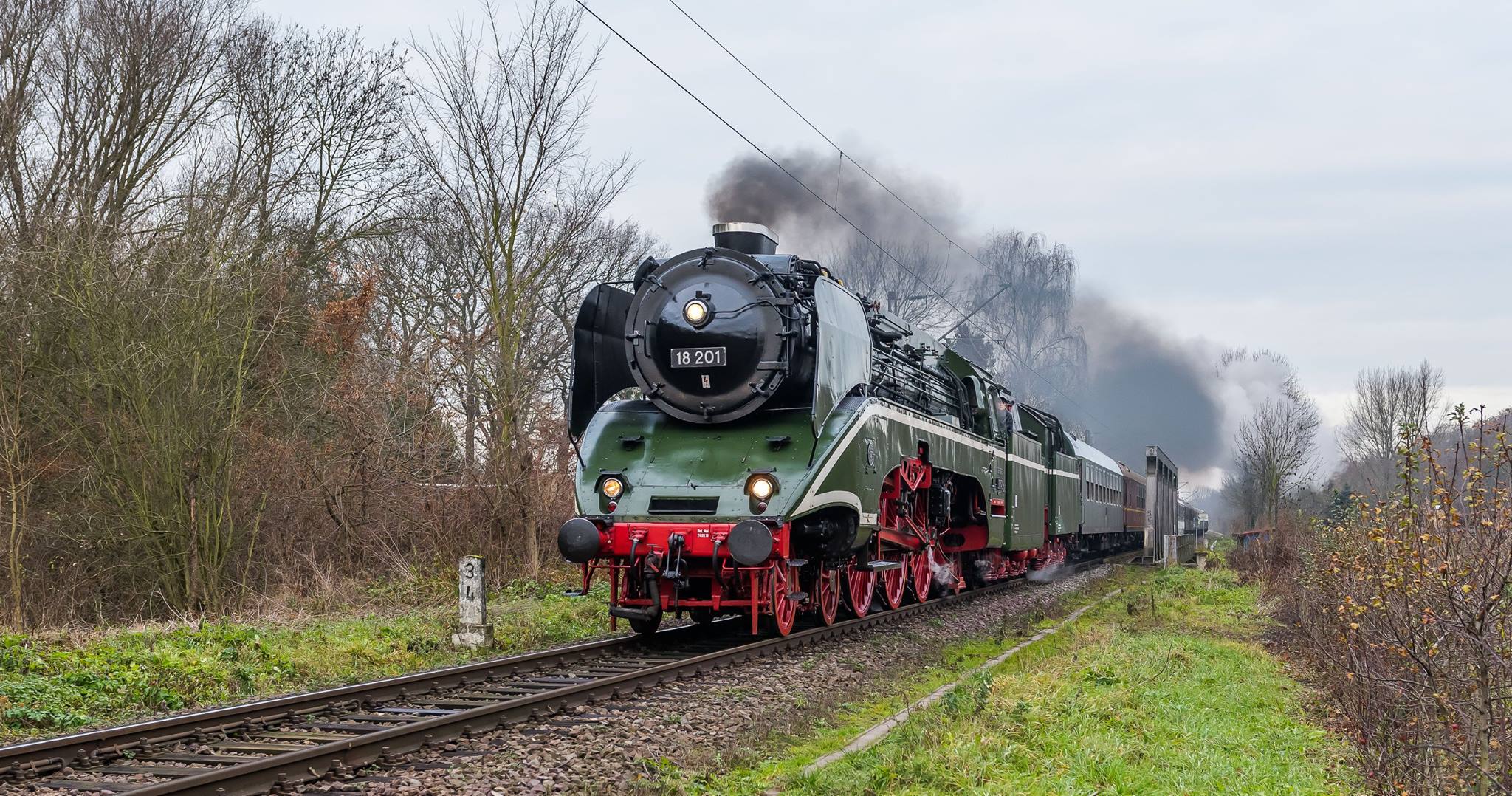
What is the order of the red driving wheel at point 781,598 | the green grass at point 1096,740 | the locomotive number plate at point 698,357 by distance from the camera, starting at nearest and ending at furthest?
1. the green grass at point 1096,740
2. the red driving wheel at point 781,598
3. the locomotive number plate at point 698,357

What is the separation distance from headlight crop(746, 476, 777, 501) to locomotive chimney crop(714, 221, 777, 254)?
2682mm

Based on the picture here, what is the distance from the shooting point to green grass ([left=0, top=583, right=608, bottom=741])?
7.67 meters

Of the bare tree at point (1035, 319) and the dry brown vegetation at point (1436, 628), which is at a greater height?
the bare tree at point (1035, 319)

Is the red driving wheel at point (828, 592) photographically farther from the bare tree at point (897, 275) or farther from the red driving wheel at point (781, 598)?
the bare tree at point (897, 275)

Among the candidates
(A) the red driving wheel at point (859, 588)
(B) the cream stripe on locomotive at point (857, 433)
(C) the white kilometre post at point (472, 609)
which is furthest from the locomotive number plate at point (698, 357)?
(A) the red driving wheel at point (859, 588)

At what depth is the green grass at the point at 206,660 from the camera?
25.2 ft

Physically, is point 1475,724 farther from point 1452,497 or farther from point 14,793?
point 14,793

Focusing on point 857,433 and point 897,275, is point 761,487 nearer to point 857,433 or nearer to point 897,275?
point 857,433

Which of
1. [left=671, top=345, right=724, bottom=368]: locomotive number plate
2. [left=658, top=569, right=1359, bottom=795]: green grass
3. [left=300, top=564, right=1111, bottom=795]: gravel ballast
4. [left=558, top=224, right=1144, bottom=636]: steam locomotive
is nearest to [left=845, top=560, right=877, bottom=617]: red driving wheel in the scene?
[left=558, top=224, right=1144, bottom=636]: steam locomotive

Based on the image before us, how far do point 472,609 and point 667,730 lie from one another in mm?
4390

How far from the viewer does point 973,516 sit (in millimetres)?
15688

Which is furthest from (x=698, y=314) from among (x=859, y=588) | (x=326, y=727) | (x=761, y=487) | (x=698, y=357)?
(x=326, y=727)

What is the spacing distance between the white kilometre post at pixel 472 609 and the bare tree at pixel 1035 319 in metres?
44.0

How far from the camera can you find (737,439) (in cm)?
1055
